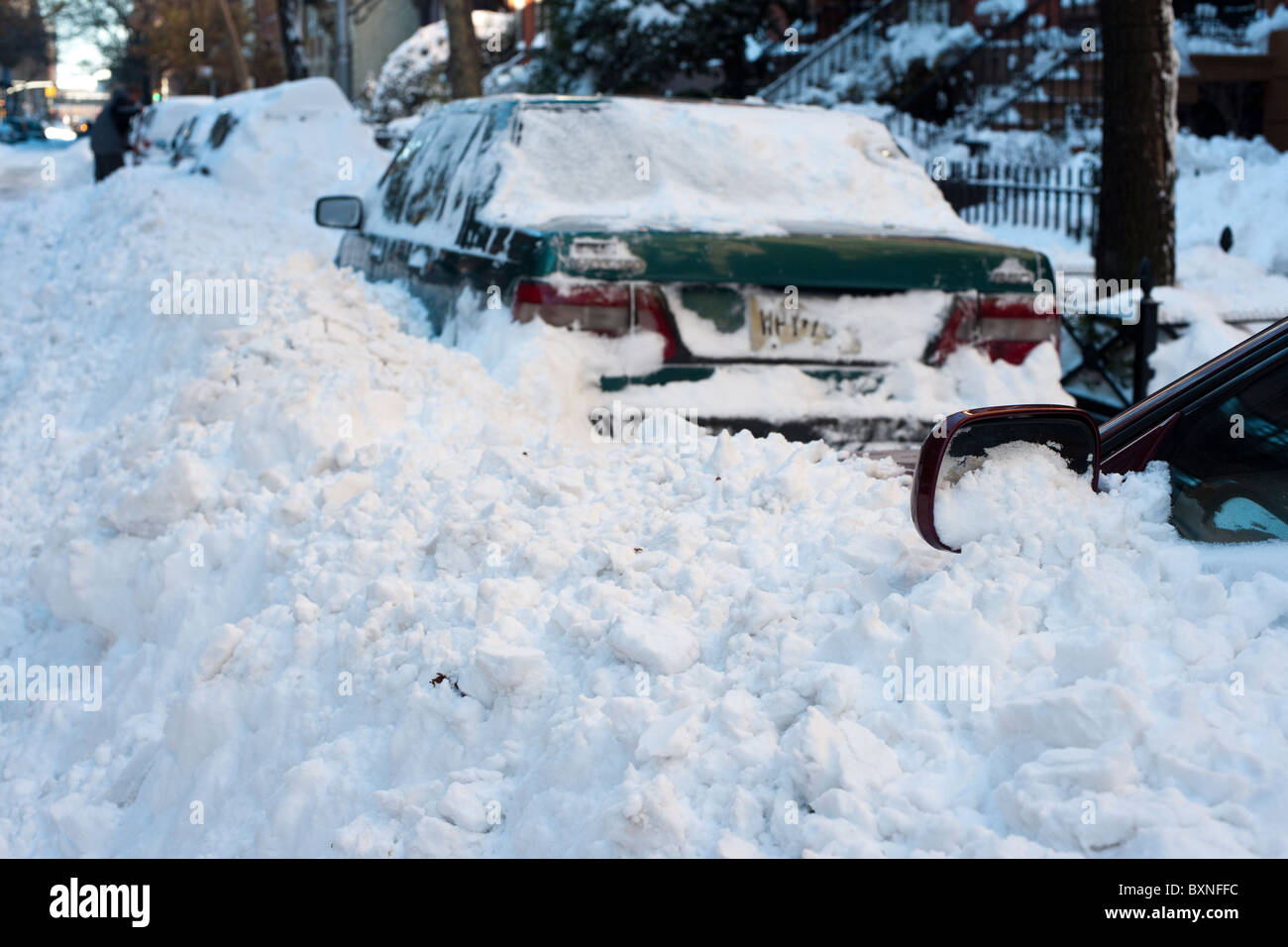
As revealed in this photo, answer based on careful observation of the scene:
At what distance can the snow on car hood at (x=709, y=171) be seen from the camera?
18.9 feet

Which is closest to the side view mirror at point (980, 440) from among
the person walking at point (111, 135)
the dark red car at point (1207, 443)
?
the dark red car at point (1207, 443)

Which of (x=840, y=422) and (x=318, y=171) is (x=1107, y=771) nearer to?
(x=840, y=422)

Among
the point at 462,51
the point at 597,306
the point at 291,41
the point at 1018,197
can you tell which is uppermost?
the point at 291,41

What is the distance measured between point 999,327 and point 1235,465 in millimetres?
2961

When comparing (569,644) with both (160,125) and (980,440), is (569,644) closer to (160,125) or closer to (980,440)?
(980,440)

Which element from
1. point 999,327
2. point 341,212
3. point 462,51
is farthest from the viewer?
point 462,51

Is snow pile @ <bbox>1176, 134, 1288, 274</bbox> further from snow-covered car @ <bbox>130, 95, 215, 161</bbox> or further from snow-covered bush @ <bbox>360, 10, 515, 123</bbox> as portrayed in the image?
snow-covered bush @ <bbox>360, 10, 515, 123</bbox>

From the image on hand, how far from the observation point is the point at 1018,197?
55.5ft

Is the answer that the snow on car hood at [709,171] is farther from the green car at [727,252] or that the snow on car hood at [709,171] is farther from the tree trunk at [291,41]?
the tree trunk at [291,41]

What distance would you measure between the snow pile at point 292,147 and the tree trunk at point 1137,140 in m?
10.4

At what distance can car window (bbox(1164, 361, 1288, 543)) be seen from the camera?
2.57 metres

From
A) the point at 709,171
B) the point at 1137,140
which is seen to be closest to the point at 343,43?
the point at 1137,140

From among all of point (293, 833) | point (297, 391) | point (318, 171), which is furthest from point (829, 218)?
point (318, 171)

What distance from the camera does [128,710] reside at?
3994 mm
